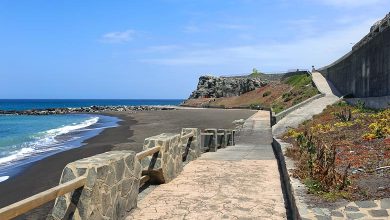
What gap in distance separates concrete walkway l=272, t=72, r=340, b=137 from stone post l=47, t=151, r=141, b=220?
44.1 ft

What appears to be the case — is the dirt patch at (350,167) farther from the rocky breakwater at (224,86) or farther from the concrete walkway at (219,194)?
the rocky breakwater at (224,86)

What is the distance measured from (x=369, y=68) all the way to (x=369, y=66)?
14cm

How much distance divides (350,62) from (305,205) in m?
33.7

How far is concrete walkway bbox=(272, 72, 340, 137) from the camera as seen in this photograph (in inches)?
935

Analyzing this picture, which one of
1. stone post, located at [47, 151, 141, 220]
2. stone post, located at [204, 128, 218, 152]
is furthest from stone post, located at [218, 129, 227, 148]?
stone post, located at [47, 151, 141, 220]

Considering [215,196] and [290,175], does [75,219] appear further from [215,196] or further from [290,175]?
[290,175]

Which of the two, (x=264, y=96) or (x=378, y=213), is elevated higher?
(x=264, y=96)

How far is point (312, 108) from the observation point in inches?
1280

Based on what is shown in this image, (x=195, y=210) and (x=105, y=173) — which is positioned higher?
(x=105, y=173)

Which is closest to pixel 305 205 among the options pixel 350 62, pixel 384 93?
pixel 384 93

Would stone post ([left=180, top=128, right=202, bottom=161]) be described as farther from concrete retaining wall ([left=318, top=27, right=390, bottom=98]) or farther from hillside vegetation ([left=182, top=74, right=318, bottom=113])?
hillside vegetation ([left=182, top=74, right=318, bottom=113])

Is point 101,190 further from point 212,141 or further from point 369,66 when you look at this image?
point 369,66

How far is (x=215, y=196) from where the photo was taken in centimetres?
909

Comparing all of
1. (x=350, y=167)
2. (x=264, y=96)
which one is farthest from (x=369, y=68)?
(x=264, y=96)
